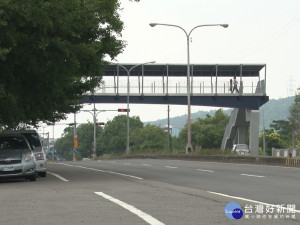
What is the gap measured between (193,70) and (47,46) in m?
51.3

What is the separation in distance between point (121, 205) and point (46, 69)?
377 inches

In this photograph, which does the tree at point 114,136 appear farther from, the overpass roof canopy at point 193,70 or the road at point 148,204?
the road at point 148,204

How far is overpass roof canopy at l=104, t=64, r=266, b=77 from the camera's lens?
6756 cm

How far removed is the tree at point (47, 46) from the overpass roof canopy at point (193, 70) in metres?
44.5

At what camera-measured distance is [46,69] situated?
19.8m

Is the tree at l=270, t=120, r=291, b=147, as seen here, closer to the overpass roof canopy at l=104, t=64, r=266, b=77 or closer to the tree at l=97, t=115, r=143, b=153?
the tree at l=97, t=115, r=143, b=153

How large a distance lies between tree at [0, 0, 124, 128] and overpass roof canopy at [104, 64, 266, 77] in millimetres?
44470

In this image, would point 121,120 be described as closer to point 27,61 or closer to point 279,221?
point 27,61

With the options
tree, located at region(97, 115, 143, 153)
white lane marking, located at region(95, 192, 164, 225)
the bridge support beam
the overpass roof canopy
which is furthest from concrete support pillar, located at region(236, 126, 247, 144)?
tree, located at region(97, 115, 143, 153)

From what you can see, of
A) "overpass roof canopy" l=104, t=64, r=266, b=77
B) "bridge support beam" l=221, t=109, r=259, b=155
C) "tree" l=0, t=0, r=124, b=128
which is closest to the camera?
"tree" l=0, t=0, r=124, b=128

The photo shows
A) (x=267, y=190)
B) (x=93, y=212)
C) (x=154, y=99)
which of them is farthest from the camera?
(x=154, y=99)

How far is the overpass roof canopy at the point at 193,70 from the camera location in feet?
222

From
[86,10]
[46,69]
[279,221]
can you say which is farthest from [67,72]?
[279,221]

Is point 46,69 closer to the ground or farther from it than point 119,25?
closer to the ground
